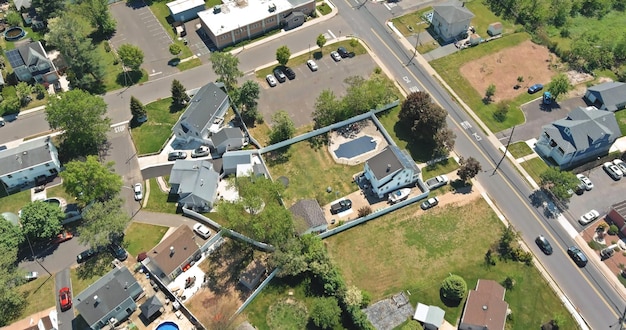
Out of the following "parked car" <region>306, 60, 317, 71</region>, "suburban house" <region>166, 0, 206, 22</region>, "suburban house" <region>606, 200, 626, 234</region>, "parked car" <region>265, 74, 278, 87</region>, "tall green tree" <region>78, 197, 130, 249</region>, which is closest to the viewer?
"tall green tree" <region>78, 197, 130, 249</region>

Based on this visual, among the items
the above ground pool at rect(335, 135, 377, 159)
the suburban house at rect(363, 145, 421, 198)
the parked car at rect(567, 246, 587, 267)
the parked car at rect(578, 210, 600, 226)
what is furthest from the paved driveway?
the parked car at rect(578, 210, 600, 226)

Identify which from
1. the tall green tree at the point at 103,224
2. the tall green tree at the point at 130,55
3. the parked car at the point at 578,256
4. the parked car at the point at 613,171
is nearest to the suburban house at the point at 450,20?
the parked car at the point at 613,171

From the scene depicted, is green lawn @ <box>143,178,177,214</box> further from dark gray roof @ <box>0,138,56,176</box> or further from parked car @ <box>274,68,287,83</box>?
parked car @ <box>274,68,287,83</box>

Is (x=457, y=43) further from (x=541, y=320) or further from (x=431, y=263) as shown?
(x=541, y=320)

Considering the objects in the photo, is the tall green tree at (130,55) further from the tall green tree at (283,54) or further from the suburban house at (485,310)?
the suburban house at (485,310)

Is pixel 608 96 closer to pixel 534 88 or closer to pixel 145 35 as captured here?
pixel 534 88

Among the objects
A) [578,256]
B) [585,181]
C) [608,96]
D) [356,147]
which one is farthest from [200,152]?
[608,96]

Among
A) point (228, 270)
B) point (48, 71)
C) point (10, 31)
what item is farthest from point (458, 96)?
point (10, 31)

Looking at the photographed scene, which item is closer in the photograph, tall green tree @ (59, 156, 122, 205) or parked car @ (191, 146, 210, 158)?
tall green tree @ (59, 156, 122, 205)
